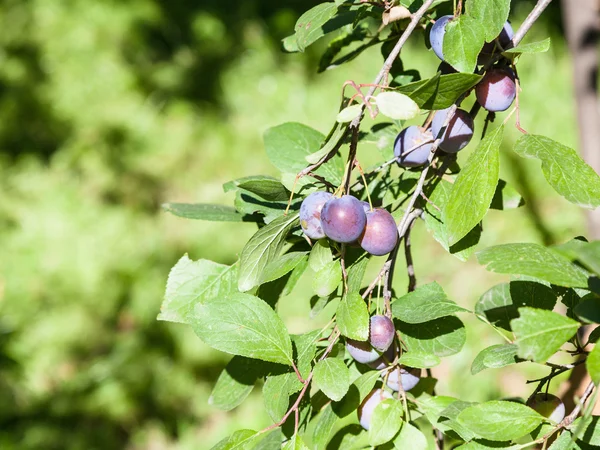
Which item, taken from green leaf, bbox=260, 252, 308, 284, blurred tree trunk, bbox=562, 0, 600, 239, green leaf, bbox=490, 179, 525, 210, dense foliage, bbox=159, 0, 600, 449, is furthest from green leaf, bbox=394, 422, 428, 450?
blurred tree trunk, bbox=562, 0, 600, 239

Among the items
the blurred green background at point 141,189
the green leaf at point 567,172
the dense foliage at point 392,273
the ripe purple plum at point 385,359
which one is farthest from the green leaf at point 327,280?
the blurred green background at point 141,189

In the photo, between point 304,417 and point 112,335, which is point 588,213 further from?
point 112,335

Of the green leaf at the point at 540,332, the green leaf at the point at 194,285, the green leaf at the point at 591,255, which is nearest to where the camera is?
the green leaf at the point at 591,255

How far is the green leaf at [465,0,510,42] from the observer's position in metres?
0.63

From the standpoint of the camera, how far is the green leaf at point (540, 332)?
520 mm

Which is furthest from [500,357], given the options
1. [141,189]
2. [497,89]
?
[141,189]

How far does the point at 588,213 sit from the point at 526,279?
125cm

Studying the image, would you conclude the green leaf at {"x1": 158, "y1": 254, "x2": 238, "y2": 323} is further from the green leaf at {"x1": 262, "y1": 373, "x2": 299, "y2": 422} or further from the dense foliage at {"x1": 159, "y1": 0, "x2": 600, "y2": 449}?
the green leaf at {"x1": 262, "y1": 373, "x2": 299, "y2": 422}

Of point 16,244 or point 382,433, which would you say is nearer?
point 382,433

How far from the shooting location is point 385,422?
654mm

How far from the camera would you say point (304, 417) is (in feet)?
2.33

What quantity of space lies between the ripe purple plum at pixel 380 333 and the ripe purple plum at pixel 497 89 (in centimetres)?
25

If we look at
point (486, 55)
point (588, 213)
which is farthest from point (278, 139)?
point (588, 213)

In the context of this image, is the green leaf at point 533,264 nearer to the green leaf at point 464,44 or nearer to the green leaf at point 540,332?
the green leaf at point 540,332
